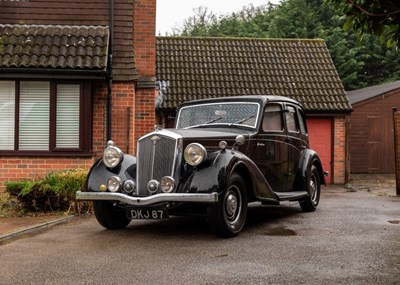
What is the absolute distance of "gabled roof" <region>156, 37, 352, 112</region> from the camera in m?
17.2

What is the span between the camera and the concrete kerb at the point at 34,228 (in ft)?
21.0

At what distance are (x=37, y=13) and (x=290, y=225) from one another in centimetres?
757

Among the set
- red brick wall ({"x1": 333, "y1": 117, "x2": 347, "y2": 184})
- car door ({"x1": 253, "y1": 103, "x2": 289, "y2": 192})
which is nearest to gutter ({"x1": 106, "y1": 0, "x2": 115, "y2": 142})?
car door ({"x1": 253, "y1": 103, "x2": 289, "y2": 192})

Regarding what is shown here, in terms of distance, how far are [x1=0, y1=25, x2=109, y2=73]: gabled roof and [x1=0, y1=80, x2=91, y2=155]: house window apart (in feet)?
1.40

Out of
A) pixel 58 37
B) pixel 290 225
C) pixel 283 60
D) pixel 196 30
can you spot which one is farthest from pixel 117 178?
pixel 196 30

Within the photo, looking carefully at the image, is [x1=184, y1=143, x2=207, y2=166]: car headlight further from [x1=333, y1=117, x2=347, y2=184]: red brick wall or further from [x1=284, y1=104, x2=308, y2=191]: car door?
[x1=333, y1=117, x2=347, y2=184]: red brick wall

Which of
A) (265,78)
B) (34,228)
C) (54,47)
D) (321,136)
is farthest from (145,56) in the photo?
(34,228)

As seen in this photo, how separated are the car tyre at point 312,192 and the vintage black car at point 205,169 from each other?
67cm

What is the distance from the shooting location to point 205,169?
6.29m

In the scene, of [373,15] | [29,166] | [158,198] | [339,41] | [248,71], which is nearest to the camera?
[373,15]

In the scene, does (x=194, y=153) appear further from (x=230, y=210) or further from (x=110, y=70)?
(x=110, y=70)

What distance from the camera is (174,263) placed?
501 centimetres

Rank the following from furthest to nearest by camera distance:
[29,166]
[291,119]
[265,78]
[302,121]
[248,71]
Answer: [248,71], [265,78], [29,166], [302,121], [291,119]

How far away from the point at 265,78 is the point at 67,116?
907 centimetres
